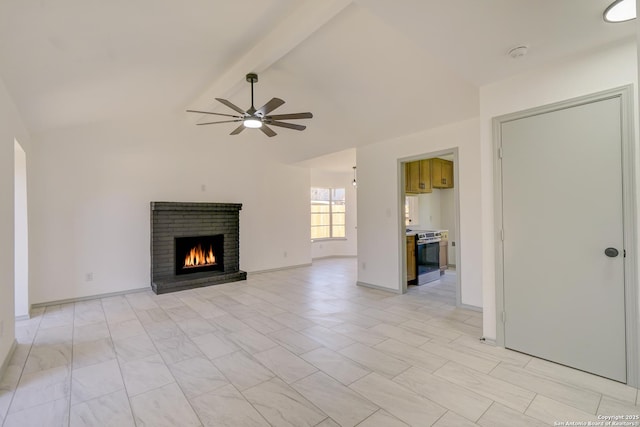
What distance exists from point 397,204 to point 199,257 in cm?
399

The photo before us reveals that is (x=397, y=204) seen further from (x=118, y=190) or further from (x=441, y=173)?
(x=118, y=190)

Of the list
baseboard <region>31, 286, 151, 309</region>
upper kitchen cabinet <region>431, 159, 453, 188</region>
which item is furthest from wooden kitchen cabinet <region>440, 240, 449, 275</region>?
baseboard <region>31, 286, 151, 309</region>

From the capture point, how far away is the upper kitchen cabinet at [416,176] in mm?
5819

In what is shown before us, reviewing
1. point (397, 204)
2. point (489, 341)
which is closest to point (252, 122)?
point (397, 204)

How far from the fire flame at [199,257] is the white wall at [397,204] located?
306 centimetres

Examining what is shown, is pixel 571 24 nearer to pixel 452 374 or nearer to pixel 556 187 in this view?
pixel 556 187

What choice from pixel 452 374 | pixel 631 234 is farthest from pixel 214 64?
pixel 631 234

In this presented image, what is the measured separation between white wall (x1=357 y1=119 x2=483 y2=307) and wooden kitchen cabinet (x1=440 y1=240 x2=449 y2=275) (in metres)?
2.04

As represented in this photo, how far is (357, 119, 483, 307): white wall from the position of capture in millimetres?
3953

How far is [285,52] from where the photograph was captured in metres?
2.81

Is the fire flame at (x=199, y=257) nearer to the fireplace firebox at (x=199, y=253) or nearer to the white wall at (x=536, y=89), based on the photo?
the fireplace firebox at (x=199, y=253)

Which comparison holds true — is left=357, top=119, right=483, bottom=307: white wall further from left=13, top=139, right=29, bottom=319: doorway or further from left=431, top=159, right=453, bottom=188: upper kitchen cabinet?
left=13, top=139, right=29, bottom=319: doorway

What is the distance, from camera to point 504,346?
279cm

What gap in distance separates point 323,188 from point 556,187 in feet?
22.2
